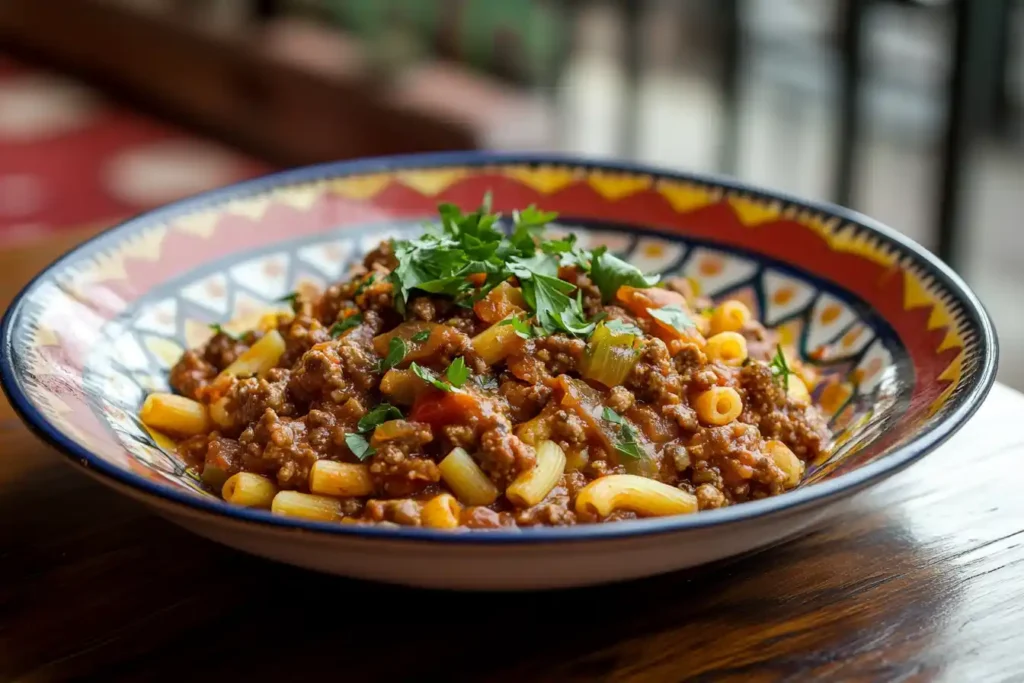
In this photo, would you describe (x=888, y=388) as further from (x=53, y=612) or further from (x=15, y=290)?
(x=15, y=290)

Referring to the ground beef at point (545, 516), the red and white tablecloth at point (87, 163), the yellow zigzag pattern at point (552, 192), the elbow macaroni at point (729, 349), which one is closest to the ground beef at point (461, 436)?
the ground beef at point (545, 516)

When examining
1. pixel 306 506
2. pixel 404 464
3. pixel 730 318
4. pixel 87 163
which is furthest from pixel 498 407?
pixel 87 163

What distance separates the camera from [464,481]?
1.50 meters

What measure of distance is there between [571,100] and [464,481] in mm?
4310

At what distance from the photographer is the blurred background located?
4160 millimetres

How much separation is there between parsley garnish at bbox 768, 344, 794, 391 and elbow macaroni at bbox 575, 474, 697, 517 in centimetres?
30

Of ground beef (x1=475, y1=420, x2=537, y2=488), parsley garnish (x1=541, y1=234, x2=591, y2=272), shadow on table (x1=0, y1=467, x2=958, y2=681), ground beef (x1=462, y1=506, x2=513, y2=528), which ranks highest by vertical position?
parsley garnish (x1=541, y1=234, x2=591, y2=272)

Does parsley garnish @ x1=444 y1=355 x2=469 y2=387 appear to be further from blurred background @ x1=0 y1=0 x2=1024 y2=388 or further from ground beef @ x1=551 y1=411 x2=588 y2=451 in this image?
blurred background @ x1=0 y1=0 x2=1024 y2=388

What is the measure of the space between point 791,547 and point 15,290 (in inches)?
60.1

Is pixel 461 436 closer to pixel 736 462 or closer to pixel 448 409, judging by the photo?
pixel 448 409

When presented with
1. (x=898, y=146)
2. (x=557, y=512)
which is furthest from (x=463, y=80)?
(x=557, y=512)

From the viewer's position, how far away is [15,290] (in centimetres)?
228

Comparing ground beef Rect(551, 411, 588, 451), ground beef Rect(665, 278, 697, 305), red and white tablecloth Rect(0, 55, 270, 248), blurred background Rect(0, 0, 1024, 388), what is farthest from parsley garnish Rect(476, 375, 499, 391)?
red and white tablecloth Rect(0, 55, 270, 248)

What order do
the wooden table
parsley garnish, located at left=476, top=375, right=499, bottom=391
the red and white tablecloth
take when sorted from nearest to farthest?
the wooden table, parsley garnish, located at left=476, top=375, right=499, bottom=391, the red and white tablecloth
